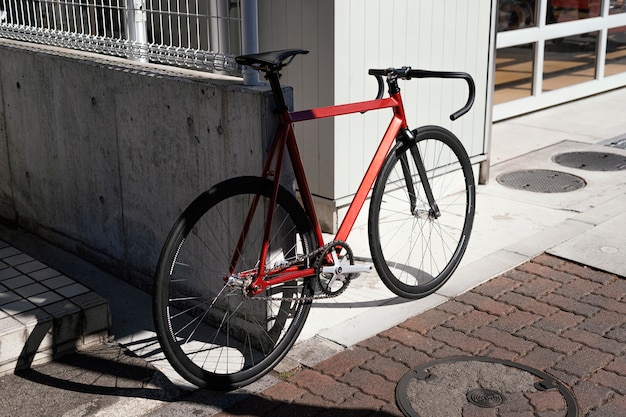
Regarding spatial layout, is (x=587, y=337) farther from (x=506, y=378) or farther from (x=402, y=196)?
(x=402, y=196)

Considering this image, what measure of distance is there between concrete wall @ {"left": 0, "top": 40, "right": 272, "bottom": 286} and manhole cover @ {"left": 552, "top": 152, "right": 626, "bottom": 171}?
152 inches

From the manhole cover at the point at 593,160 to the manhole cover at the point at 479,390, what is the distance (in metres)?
3.55

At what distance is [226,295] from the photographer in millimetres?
3850

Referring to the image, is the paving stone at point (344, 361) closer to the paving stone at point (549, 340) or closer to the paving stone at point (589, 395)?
the paving stone at point (549, 340)

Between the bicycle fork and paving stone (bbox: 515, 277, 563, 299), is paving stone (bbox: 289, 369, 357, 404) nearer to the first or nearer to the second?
the bicycle fork

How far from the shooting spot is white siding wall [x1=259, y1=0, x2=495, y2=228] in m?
5.27

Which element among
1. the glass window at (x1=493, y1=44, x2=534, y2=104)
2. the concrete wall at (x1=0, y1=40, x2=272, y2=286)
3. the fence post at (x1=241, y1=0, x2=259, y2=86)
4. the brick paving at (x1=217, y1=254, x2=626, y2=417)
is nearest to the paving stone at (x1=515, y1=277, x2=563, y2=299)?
the brick paving at (x1=217, y1=254, x2=626, y2=417)

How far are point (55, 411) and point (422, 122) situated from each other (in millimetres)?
3330

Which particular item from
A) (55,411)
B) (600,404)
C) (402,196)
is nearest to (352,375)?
(600,404)

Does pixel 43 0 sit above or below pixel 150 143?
above

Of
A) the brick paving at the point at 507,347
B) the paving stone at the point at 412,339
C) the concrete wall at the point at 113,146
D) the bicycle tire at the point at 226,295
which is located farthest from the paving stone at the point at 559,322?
the concrete wall at the point at 113,146

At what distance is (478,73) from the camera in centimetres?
629

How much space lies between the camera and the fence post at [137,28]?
190 inches

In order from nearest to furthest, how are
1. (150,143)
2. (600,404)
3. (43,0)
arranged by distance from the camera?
(600,404), (150,143), (43,0)
